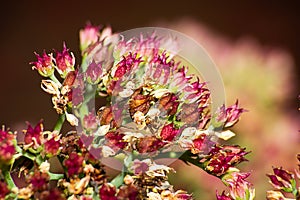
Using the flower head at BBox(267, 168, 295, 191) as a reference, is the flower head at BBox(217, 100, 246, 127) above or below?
above

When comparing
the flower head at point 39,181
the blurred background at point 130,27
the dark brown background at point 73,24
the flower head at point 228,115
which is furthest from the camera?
the dark brown background at point 73,24

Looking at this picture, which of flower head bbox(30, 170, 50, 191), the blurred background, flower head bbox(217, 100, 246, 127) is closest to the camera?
flower head bbox(30, 170, 50, 191)

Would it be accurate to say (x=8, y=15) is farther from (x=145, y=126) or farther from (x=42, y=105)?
(x=145, y=126)

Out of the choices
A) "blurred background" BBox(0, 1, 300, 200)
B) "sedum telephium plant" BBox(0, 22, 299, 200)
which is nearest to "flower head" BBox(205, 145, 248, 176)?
"sedum telephium plant" BBox(0, 22, 299, 200)

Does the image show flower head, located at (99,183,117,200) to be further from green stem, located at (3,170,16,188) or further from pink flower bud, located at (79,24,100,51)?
pink flower bud, located at (79,24,100,51)

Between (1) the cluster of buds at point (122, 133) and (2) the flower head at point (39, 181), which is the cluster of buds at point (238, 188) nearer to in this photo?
(1) the cluster of buds at point (122, 133)

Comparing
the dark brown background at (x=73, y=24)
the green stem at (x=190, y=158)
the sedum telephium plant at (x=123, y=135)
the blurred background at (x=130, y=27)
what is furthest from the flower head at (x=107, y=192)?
the dark brown background at (x=73, y=24)

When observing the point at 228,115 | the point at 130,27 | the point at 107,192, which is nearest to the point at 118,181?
the point at 107,192

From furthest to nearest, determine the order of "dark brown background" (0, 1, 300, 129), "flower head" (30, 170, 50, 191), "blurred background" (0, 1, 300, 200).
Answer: "dark brown background" (0, 1, 300, 129), "blurred background" (0, 1, 300, 200), "flower head" (30, 170, 50, 191)
